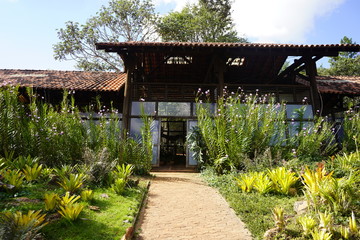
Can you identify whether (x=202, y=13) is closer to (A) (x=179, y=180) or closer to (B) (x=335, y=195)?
(A) (x=179, y=180)

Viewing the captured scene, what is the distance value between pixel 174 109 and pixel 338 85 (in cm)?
699

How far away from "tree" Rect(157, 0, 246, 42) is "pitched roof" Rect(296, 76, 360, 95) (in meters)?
8.69

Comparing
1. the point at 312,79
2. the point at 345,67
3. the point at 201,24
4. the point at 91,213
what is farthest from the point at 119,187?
the point at 345,67

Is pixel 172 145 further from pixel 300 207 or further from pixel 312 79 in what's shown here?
pixel 300 207

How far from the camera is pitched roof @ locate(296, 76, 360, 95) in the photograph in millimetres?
9633

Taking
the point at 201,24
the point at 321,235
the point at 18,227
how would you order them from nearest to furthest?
the point at 18,227 → the point at 321,235 → the point at 201,24

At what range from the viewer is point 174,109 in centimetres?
894

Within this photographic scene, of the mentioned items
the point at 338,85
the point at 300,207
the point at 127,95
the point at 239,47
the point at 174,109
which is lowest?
the point at 300,207

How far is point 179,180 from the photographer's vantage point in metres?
6.54

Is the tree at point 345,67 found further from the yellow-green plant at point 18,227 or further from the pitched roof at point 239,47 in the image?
the yellow-green plant at point 18,227

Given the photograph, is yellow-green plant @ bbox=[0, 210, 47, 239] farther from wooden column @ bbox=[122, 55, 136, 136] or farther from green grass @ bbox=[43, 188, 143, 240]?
wooden column @ bbox=[122, 55, 136, 136]

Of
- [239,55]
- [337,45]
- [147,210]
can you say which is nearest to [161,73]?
[239,55]

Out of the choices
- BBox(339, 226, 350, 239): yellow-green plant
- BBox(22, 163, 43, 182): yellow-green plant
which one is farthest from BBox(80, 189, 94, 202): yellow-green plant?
BBox(339, 226, 350, 239): yellow-green plant

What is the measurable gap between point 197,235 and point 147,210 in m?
1.22
